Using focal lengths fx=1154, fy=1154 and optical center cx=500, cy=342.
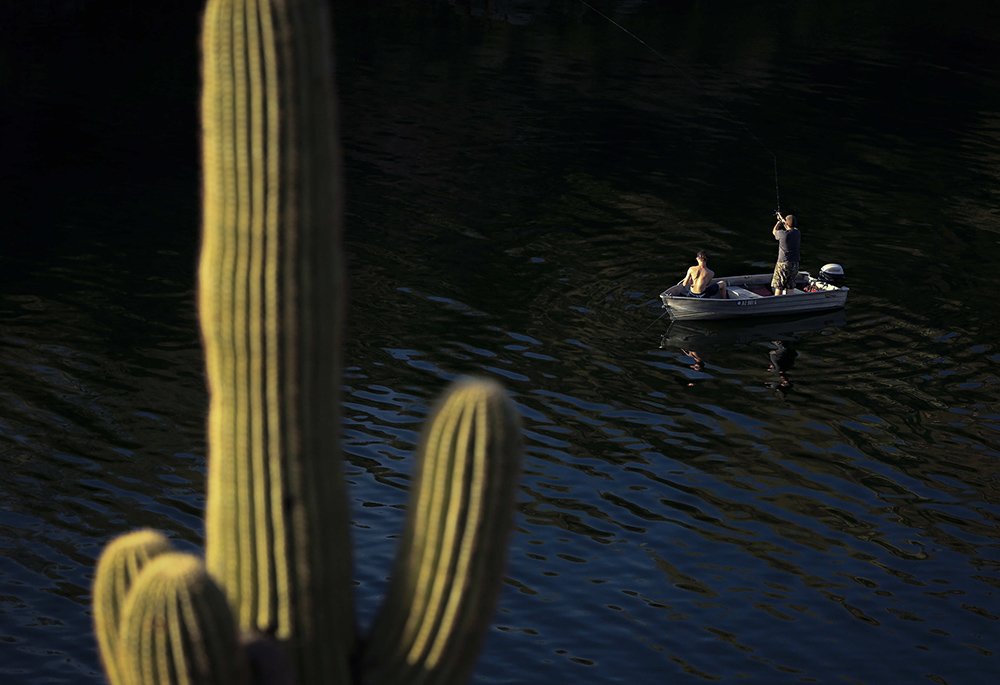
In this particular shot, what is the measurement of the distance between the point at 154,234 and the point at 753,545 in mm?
19067

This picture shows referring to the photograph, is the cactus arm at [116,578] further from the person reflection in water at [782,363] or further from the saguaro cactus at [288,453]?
the person reflection in water at [782,363]

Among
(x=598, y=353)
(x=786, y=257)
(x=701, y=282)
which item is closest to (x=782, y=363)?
(x=701, y=282)

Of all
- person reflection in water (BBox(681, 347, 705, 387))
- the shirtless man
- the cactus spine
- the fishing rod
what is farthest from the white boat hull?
the cactus spine

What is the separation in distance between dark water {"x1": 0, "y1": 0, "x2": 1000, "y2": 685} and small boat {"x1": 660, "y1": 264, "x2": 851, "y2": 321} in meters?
0.58

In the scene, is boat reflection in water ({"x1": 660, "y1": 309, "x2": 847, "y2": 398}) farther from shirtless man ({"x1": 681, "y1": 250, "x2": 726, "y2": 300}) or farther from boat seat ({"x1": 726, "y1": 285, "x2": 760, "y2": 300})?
shirtless man ({"x1": 681, "y1": 250, "x2": 726, "y2": 300})

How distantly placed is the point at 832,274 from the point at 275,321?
953 inches

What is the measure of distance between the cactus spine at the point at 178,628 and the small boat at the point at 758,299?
2129cm

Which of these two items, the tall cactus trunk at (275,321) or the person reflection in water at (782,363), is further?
the person reflection in water at (782,363)

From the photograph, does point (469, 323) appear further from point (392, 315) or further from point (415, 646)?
point (415, 646)

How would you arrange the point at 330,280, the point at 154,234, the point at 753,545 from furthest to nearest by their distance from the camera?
1. the point at 154,234
2. the point at 753,545
3. the point at 330,280

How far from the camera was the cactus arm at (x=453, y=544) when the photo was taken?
6.06 meters

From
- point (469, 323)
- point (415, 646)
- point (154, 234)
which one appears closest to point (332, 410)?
point (415, 646)

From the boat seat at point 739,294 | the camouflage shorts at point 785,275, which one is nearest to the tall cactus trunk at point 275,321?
the boat seat at point 739,294

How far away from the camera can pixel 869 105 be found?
47844 mm
